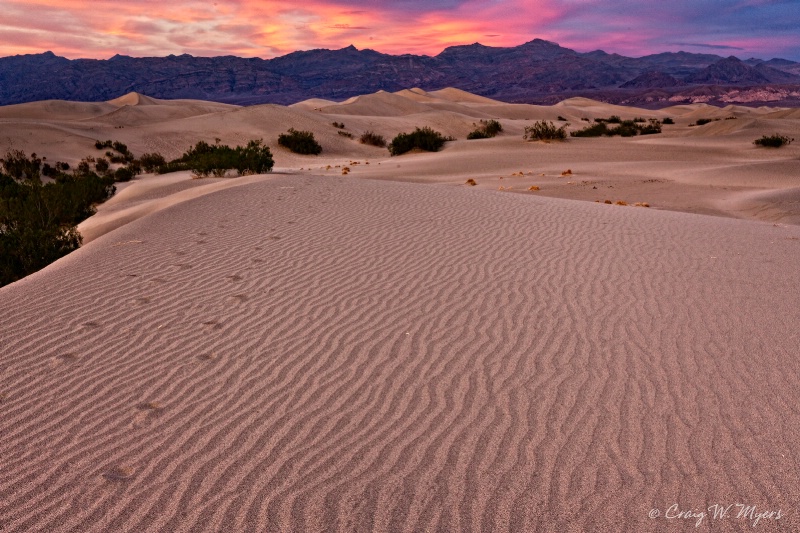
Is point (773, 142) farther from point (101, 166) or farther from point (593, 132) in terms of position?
point (101, 166)

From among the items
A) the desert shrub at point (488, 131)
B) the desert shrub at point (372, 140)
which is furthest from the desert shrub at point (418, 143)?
the desert shrub at point (488, 131)

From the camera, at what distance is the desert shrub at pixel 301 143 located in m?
30.5

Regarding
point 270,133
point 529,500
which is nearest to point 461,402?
point 529,500

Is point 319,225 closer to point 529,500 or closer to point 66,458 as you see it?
point 66,458

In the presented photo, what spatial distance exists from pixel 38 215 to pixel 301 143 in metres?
18.5

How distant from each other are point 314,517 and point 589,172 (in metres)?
18.7

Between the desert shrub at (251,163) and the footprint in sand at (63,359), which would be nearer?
the footprint in sand at (63,359)

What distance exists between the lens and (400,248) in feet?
26.6

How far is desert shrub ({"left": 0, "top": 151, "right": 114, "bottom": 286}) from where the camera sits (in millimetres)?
9359

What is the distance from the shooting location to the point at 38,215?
13.1 metres

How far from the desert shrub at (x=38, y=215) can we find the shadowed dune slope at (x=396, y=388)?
189 cm

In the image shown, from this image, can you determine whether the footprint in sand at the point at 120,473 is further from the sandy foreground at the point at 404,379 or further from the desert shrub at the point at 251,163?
the desert shrub at the point at 251,163

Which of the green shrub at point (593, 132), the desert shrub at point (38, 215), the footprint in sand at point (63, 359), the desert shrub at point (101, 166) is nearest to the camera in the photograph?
the footprint in sand at point (63, 359)

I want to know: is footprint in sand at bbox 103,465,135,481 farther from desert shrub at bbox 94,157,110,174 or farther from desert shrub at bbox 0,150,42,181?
desert shrub at bbox 94,157,110,174
